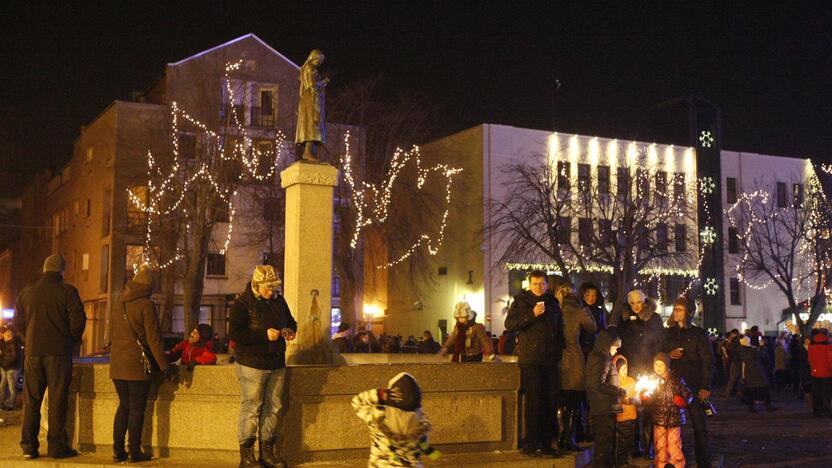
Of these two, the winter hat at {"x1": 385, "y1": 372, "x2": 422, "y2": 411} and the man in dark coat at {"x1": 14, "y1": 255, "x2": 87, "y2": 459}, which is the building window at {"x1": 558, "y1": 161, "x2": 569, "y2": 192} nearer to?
the man in dark coat at {"x1": 14, "y1": 255, "x2": 87, "y2": 459}

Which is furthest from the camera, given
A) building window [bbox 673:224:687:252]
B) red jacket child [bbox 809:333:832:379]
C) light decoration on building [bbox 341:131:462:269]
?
building window [bbox 673:224:687:252]

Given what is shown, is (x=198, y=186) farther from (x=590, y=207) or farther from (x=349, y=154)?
(x=590, y=207)

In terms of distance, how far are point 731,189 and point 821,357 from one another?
33.5m

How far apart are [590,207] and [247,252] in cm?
1621

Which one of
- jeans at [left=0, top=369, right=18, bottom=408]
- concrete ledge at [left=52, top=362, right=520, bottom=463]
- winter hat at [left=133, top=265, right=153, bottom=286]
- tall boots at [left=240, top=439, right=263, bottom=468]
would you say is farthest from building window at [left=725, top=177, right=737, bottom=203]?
tall boots at [left=240, top=439, right=263, bottom=468]

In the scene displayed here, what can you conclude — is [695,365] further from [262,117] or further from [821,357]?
[262,117]

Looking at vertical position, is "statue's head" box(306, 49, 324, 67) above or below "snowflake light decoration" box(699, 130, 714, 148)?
below

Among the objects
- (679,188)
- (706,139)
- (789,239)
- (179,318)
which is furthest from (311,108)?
(789,239)

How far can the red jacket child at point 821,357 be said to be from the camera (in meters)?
21.1

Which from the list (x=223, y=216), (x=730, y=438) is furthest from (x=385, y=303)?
(x=730, y=438)

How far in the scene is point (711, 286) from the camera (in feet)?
166

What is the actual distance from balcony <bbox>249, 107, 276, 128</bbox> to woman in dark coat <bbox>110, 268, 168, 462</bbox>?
108ft

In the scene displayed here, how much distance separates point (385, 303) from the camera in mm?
52500

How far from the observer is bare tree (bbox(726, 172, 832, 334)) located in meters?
44.6
